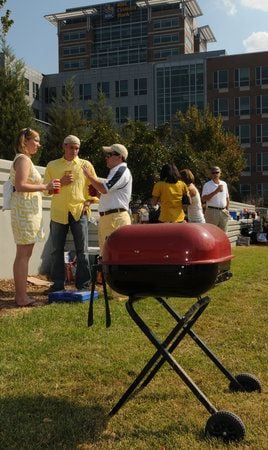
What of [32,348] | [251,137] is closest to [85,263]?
[32,348]

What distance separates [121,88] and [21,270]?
66849 millimetres

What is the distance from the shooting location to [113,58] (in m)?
86.9

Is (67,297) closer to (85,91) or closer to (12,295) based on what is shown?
(12,295)

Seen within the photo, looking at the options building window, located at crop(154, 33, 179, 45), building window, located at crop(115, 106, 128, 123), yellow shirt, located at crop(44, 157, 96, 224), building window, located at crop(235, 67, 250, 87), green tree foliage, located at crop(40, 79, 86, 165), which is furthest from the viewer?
building window, located at crop(154, 33, 179, 45)

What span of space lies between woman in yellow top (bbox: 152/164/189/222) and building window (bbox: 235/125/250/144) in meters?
60.7

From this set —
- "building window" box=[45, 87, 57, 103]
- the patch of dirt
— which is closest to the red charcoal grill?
the patch of dirt

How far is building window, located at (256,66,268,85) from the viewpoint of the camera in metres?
66.2

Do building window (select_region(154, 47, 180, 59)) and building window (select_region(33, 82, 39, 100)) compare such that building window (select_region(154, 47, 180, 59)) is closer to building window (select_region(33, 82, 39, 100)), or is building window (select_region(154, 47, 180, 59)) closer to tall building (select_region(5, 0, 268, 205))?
tall building (select_region(5, 0, 268, 205))

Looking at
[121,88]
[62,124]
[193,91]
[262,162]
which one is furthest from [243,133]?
[62,124]

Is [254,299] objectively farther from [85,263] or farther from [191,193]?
[191,193]

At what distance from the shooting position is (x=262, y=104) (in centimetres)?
6619

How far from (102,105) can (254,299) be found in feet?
118

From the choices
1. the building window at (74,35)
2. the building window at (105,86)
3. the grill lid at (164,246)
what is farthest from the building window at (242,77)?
the grill lid at (164,246)

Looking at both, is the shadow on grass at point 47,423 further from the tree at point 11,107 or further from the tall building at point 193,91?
the tall building at point 193,91
